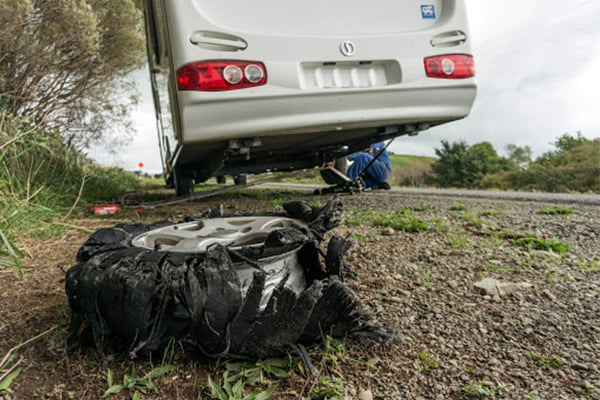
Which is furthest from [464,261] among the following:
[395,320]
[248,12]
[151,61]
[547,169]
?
[547,169]

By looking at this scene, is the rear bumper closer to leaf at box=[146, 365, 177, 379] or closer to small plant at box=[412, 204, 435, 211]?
small plant at box=[412, 204, 435, 211]

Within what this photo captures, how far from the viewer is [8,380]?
3.90 ft

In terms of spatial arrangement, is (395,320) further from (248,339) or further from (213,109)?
(213,109)

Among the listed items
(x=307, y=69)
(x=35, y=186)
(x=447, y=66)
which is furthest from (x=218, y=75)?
(x=35, y=186)

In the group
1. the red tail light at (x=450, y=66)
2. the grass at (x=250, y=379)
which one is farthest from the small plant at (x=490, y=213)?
the grass at (x=250, y=379)

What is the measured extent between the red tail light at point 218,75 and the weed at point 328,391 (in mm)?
2352

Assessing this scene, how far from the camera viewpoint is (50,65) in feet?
22.4

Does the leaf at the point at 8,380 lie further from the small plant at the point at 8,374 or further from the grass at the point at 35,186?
the grass at the point at 35,186

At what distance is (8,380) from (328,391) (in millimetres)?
961

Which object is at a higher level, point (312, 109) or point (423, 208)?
point (312, 109)

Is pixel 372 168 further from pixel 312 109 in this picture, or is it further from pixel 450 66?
pixel 312 109

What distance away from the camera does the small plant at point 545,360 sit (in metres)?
1.27

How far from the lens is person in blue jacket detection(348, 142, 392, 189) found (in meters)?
6.84

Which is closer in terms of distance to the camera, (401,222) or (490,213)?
(401,222)
